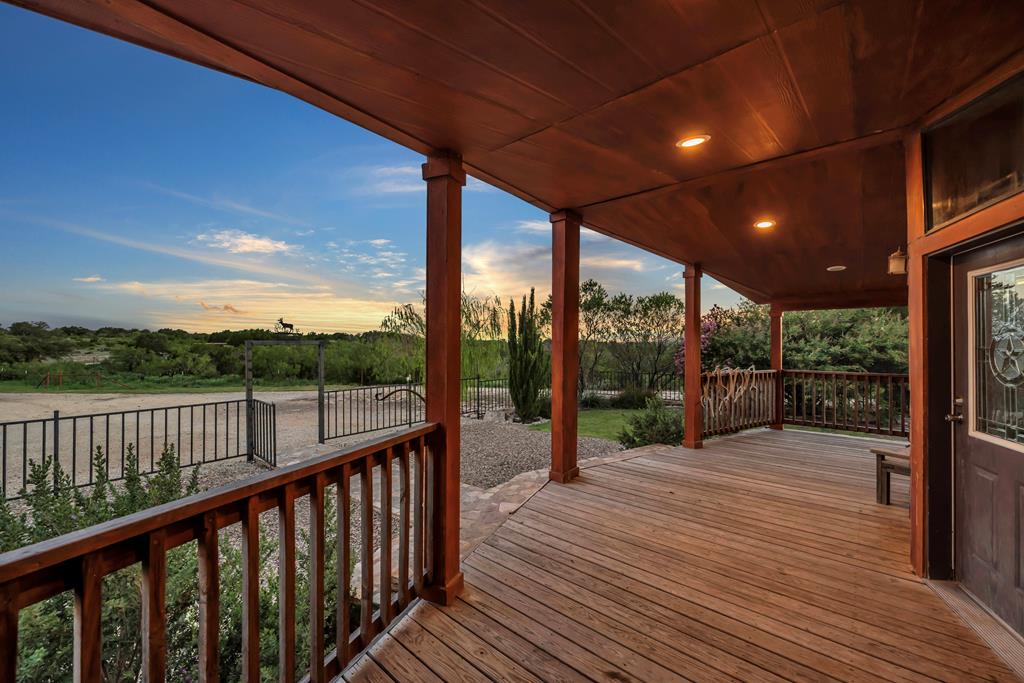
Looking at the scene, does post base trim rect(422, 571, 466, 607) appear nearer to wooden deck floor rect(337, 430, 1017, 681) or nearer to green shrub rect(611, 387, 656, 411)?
wooden deck floor rect(337, 430, 1017, 681)

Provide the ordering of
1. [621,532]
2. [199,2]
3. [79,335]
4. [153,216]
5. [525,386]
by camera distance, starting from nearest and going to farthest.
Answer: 1. [199,2]
2. [621,532]
3. [79,335]
4. [153,216]
5. [525,386]

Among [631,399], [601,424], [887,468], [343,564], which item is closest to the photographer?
[343,564]

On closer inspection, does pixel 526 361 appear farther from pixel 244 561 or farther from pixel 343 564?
pixel 244 561

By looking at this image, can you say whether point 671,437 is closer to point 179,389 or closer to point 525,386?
point 525,386

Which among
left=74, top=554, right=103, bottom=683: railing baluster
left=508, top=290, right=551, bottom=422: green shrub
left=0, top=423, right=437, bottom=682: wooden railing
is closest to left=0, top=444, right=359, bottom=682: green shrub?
left=0, top=423, right=437, bottom=682: wooden railing

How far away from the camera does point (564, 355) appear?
12.5 ft

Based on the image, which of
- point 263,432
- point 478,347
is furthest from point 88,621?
point 478,347

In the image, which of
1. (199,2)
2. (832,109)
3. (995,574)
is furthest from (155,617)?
(995,574)

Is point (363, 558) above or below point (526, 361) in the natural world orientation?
below

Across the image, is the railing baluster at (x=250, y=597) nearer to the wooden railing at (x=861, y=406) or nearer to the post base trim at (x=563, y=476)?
the post base trim at (x=563, y=476)

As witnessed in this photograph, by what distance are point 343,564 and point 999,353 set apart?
3155 millimetres

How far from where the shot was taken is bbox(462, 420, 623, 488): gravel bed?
5.14 meters

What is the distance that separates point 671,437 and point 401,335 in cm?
738

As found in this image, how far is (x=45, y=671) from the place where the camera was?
1.62 metres
